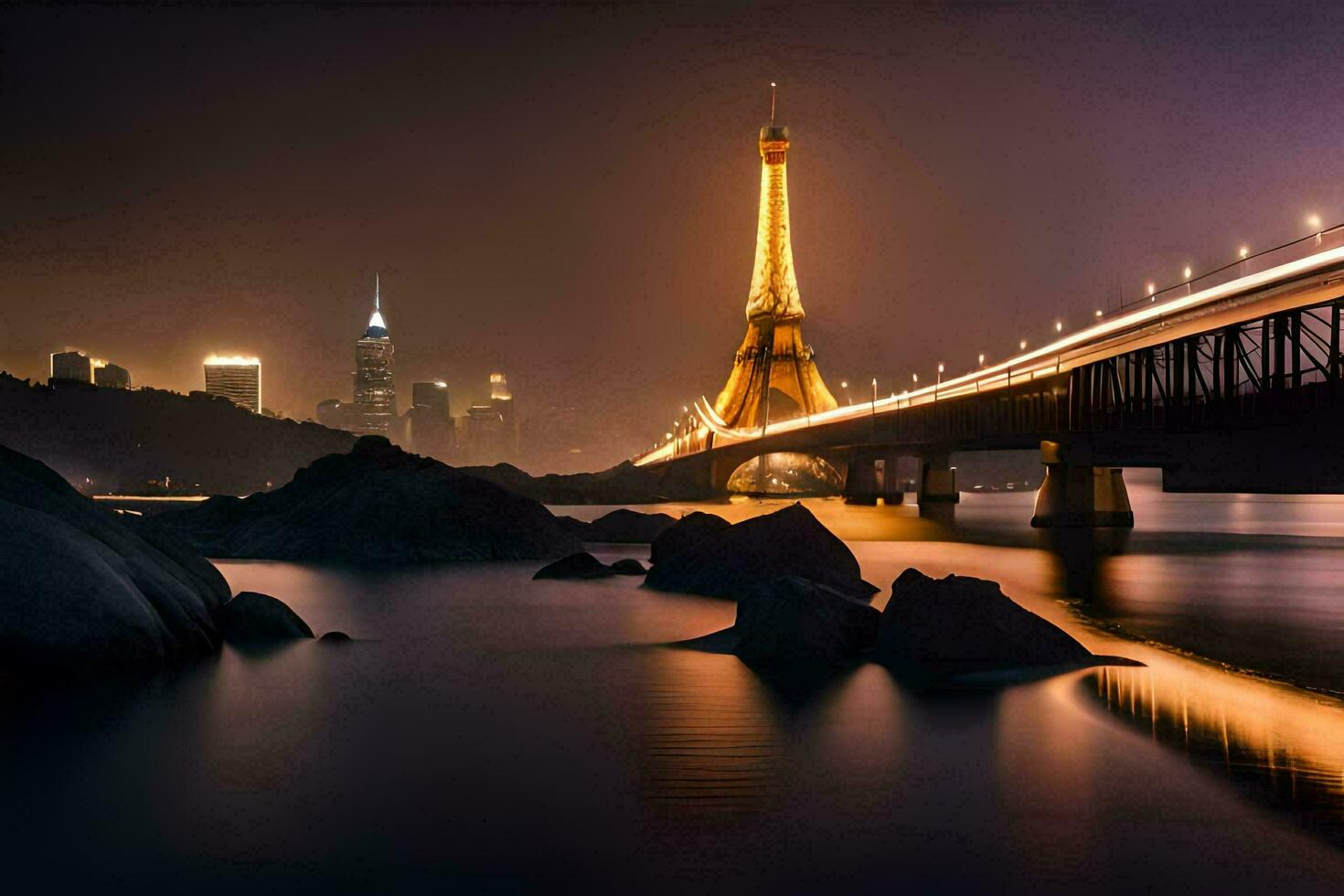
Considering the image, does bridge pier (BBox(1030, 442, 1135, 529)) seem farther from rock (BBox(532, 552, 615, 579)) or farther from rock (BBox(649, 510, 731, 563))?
rock (BBox(649, 510, 731, 563))

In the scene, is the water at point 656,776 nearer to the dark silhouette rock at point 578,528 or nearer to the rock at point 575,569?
the rock at point 575,569

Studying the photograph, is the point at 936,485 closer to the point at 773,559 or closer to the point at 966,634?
the point at 773,559

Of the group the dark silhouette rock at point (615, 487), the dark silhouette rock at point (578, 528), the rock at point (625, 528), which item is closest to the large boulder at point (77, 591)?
the dark silhouette rock at point (578, 528)

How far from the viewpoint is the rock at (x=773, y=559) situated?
22.8m

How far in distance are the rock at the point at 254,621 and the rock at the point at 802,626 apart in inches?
271

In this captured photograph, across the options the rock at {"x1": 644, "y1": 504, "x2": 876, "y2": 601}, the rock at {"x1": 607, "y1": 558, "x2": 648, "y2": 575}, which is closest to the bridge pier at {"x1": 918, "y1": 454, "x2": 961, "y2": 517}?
the rock at {"x1": 607, "y1": 558, "x2": 648, "y2": 575}

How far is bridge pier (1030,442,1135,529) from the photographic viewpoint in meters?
68.2

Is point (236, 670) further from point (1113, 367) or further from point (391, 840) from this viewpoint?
point (1113, 367)

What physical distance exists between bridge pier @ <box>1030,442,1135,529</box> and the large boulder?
189 ft

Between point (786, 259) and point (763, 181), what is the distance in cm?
1517

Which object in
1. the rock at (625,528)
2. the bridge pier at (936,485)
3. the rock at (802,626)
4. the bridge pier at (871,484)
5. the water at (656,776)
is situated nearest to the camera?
the water at (656,776)

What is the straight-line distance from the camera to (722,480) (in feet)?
468

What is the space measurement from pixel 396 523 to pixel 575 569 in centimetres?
825

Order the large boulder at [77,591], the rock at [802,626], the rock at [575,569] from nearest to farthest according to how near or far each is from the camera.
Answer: the large boulder at [77,591], the rock at [802,626], the rock at [575,569]
